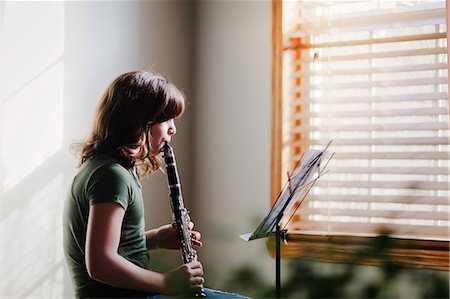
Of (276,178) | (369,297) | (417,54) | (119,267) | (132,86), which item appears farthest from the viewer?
(276,178)

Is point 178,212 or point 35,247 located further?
point 35,247

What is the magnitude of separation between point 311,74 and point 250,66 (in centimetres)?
30

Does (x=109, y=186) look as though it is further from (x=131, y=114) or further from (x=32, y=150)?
(x=32, y=150)

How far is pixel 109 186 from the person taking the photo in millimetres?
1945

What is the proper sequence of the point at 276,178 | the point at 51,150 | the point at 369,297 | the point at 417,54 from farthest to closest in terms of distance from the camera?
the point at 276,178 → the point at 417,54 → the point at 51,150 → the point at 369,297

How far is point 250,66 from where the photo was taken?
A: 333 centimetres

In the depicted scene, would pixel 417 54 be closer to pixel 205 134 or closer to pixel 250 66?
pixel 250 66

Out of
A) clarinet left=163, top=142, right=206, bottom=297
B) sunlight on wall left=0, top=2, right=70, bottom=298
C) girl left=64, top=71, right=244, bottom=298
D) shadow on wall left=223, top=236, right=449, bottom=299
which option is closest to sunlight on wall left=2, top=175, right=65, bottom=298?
sunlight on wall left=0, top=2, right=70, bottom=298

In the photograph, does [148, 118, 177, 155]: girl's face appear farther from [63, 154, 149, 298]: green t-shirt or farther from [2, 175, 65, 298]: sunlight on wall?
[2, 175, 65, 298]: sunlight on wall

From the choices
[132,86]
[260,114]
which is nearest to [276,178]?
[260,114]

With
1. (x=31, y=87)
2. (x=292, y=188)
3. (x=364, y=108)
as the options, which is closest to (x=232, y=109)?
(x=364, y=108)

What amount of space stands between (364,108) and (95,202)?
5.14 ft

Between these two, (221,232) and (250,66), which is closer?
(221,232)

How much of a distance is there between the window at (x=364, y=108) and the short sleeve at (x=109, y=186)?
4.07 feet
